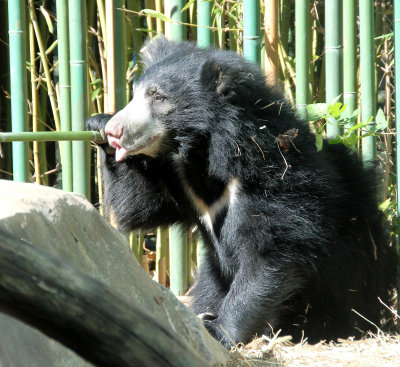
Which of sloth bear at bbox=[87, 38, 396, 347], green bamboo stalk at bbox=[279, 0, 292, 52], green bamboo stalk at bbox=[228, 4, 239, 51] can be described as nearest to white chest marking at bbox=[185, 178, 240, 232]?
sloth bear at bbox=[87, 38, 396, 347]

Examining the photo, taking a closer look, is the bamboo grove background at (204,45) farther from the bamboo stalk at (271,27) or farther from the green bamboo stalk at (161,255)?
the green bamboo stalk at (161,255)

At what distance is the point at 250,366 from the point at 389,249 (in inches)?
68.3

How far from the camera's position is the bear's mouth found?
3543 millimetres

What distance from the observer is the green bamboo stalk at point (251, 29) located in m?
3.70

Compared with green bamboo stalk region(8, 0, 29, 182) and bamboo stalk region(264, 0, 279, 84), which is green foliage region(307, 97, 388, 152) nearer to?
bamboo stalk region(264, 0, 279, 84)

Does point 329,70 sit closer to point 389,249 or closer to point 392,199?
point 389,249

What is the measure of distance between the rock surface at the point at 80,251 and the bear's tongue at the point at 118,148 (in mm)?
1050

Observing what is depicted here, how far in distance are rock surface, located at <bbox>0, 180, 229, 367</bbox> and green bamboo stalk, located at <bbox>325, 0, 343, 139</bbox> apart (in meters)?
1.77

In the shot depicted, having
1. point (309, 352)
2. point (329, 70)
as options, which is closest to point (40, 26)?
point (329, 70)

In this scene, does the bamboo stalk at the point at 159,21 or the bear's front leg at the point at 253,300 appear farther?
the bamboo stalk at the point at 159,21

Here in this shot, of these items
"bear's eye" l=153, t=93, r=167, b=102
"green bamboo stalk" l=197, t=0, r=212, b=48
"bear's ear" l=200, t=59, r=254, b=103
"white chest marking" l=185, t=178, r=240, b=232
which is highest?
"green bamboo stalk" l=197, t=0, r=212, b=48

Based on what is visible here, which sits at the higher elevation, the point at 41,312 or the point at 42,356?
the point at 41,312

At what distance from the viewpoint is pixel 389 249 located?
4.07 meters

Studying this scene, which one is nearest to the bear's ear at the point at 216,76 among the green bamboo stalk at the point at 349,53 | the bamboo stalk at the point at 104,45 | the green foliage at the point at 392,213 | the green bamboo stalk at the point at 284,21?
the green bamboo stalk at the point at 349,53
